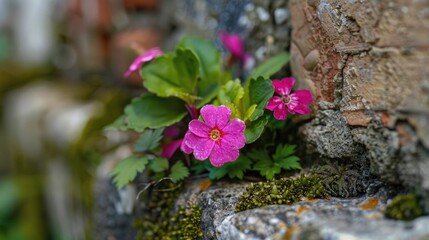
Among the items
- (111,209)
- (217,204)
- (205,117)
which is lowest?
(111,209)

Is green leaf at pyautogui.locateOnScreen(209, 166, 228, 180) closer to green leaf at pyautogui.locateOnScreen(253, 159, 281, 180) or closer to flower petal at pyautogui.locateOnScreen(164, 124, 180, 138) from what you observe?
green leaf at pyautogui.locateOnScreen(253, 159, 281, 180)

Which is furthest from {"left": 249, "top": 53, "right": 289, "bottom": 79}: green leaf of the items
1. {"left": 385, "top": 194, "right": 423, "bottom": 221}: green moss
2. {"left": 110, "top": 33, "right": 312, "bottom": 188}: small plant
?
{"left": 385, "top": 194, "right": 423, "bottom": 221}: green moss

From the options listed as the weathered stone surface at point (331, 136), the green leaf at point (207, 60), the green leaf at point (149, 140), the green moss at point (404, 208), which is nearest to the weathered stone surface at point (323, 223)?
the green moss at point (404, 208)

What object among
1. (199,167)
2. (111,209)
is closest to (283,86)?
(199,167)

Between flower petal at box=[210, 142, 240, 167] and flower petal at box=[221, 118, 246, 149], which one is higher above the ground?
flower petal at box=[221, 118, 246, 149]

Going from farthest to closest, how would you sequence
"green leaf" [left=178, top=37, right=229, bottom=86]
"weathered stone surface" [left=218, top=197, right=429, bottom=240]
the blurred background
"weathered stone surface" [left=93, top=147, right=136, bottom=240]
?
1. the blurred background
2. "weathered stone surface" [left=93, top=147, right=136, bottom=240]
3. "green leaf" [left=178, top=37, right=229, bottom=86]
4. "weathered stone surface" [left=218, top=197, right=429, bottom=240]

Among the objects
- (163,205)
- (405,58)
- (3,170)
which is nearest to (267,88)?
(405,58)

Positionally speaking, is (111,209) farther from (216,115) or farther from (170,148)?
(216,115)
